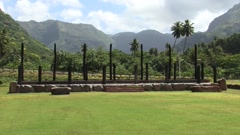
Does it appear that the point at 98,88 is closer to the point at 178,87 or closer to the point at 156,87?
the point at 156,87

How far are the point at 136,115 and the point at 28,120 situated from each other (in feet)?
14.4

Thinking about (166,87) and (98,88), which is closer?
(98,88)

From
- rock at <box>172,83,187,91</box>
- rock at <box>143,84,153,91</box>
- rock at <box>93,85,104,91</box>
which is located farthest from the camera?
rock at <box>172,83,187,91</box>

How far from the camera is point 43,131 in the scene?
34.3 ft

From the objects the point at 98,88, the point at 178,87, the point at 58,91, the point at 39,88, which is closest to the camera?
the point at 58,91

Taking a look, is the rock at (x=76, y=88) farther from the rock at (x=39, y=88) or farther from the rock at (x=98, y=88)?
the rock at (x=39, y=88)

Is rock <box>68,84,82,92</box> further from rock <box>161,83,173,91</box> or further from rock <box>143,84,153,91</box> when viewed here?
rock <box>161,83,173,91</box>

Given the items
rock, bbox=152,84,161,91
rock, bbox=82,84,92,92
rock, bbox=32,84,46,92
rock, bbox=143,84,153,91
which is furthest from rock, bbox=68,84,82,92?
rock, bbox=152,84,161,91

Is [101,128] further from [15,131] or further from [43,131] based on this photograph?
[15,131]

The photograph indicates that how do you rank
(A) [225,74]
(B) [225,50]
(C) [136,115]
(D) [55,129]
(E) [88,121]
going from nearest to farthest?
1. (D) [55,129]
2. (E) [88,121]
3. (C) [136,115]
4. (A) [225,74]
5. (B) [225,50]

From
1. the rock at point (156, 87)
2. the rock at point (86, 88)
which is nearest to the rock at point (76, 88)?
the rock at point (86, 88)

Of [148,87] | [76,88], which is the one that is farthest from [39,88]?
[148,87]

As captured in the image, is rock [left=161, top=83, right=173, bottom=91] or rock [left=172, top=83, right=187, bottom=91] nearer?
rock [left=161, top=83, right=173, bottom=91]

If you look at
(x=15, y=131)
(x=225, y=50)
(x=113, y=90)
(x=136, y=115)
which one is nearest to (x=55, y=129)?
(x=15, y=131)
